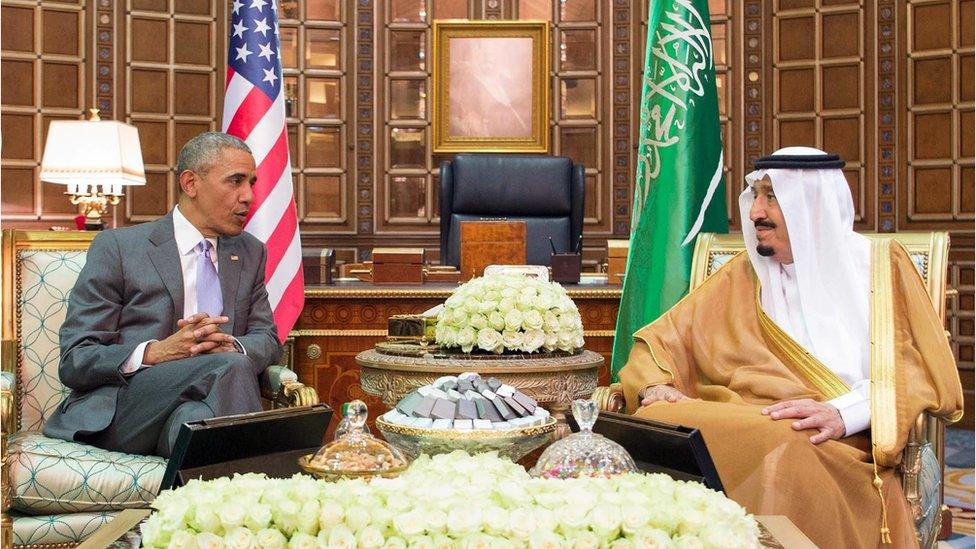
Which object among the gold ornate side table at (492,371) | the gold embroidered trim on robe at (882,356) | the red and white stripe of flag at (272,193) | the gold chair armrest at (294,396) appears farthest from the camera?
→ the red and white stripe of flag at (272,193)

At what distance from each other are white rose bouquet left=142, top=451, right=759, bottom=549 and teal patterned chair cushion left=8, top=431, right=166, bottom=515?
53.2 inches

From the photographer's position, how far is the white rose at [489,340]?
10.2 feet

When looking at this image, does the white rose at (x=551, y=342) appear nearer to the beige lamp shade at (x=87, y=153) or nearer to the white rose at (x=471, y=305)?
the white rose at (x=471, y=305)

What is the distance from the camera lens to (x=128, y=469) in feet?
8.59

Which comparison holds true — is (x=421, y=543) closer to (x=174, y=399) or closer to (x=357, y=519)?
(x=357, y=519)

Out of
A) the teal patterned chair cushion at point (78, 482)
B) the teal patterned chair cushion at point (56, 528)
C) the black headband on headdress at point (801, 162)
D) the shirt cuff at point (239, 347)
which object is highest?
the black headband on headdress at point (801, 162)

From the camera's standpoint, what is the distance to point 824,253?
9.44 feet

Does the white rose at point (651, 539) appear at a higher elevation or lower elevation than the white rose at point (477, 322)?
lower

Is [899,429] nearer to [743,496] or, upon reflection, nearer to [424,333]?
[743,496]

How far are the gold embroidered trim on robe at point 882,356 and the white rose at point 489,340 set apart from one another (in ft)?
3.47

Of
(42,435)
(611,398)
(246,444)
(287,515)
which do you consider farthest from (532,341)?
(287,515)

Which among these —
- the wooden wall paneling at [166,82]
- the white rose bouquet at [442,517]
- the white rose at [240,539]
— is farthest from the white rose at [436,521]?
the wooden wall paneling at [166,82]

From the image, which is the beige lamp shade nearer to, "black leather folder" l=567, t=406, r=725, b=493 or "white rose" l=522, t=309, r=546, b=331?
"white rose" l=522, t=309, r=546, b=331

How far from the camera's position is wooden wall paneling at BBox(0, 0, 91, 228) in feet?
24.2
